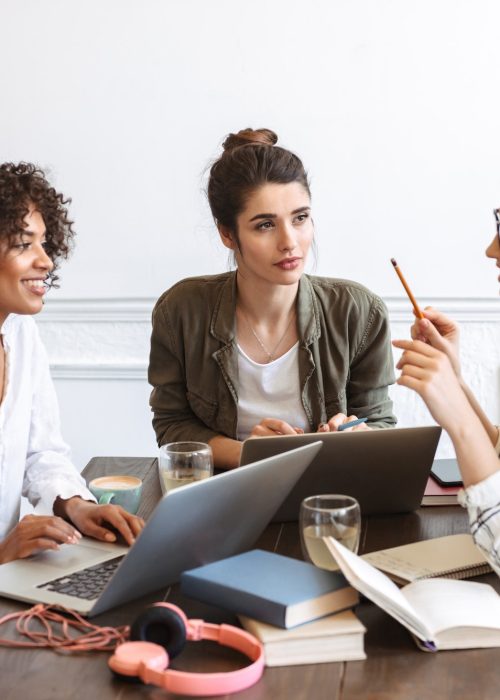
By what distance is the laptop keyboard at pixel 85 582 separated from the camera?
1.22 metres

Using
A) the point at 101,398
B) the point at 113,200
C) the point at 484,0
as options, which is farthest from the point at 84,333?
the point at 484,0

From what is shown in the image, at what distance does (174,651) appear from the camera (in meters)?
1.03

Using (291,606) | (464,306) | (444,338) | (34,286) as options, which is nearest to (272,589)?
(291,606)

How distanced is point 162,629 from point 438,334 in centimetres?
67

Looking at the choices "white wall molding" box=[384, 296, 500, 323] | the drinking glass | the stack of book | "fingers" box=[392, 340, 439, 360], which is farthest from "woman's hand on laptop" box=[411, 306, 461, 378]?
"white wall molding" box=[384, 296, 500, 323]

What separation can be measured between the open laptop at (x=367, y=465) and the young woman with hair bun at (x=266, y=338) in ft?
1.63

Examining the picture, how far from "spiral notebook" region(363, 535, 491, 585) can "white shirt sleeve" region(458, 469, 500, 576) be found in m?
0.09

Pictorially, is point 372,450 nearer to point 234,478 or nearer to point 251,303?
point 234,478

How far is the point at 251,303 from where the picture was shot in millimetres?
2201

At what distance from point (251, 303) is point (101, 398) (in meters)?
1.31

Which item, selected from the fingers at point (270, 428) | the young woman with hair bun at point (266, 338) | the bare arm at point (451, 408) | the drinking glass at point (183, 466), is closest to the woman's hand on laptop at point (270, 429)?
the fingers at point (270, 428)

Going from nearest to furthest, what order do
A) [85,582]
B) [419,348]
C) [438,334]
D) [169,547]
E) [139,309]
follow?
[169,547]
[85,582]
[419,348]
[438,334]
[139,309]

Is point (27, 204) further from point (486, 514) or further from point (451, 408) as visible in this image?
point (486, 514)

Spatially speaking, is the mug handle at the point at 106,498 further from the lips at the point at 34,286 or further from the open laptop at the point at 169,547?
the lips at the point at 34,286
